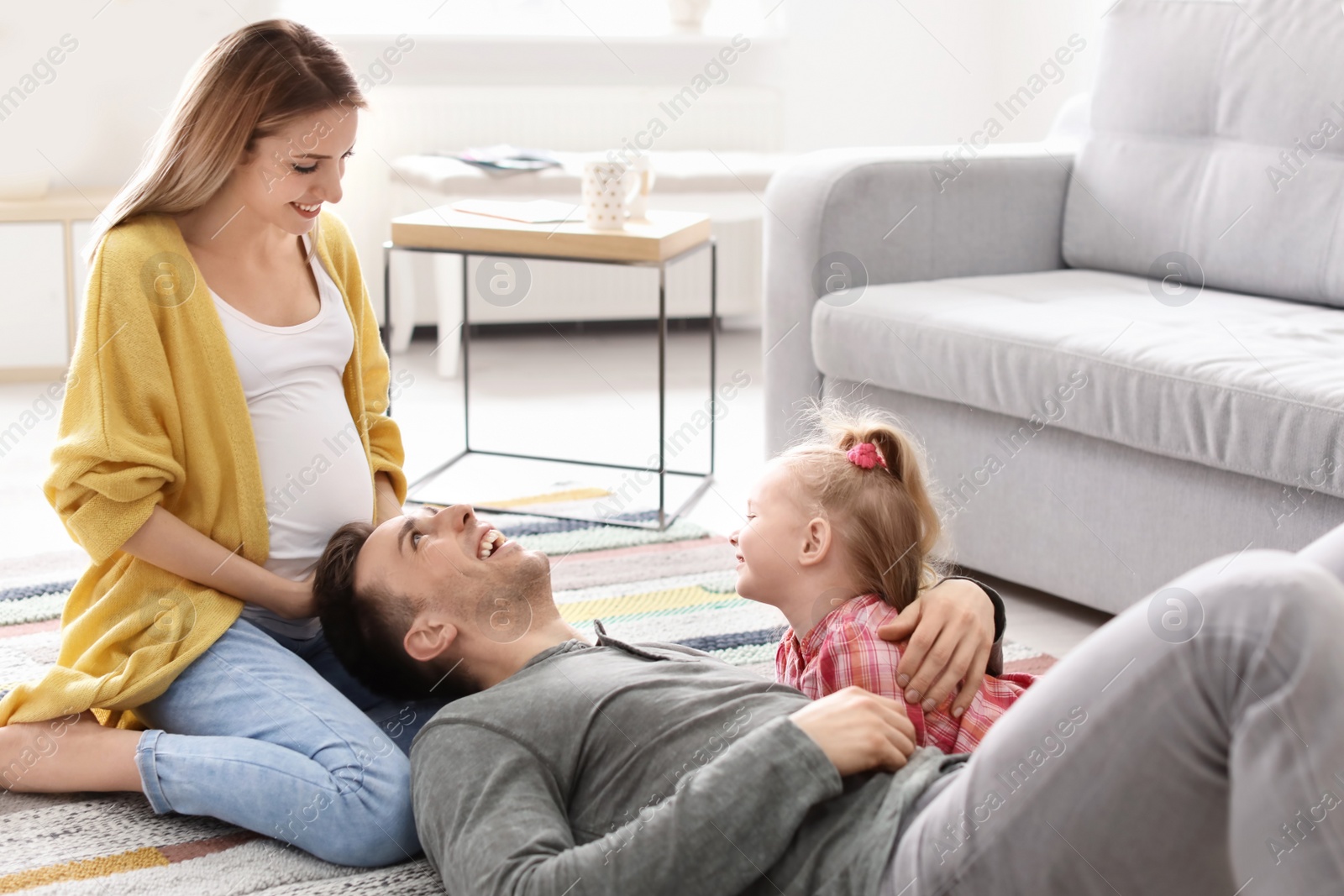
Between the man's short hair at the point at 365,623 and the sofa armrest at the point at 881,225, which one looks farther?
the sofa armrest at the point at 881,225

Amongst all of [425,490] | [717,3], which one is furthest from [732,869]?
[717,3]

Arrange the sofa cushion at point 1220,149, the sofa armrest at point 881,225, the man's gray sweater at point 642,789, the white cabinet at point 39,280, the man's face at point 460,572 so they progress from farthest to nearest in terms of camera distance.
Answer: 1. the white cabinet at point 39,280
2. the sofa armrest at point 881,225
3. the sofa cushion at point 1220,149
4. the man's face at point 460,572
5. the man's gray sweater at point 642,789

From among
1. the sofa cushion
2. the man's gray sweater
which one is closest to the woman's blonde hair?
the man's gray sweater

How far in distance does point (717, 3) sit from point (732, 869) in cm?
366

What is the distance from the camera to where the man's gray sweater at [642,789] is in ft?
3.15

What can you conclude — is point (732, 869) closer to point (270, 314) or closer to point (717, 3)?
point (270, 314)

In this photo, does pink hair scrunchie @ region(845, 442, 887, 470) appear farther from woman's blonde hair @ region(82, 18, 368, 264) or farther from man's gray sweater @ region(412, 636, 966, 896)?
woman's blonde hair @ region(82, 18, 368, 264)

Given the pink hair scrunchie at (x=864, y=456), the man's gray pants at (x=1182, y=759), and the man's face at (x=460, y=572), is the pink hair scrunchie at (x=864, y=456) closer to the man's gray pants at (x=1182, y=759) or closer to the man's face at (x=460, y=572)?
the man's face at (x=460, y=572)

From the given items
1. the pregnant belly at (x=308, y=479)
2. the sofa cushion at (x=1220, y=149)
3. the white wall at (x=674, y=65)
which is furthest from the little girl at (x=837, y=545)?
the white wall at (x=674, y=65)

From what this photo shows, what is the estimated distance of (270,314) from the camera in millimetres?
1517

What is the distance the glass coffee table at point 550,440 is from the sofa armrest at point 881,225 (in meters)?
0.18

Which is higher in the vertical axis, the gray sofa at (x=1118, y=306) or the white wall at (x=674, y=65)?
the white wall at (x=674, y=65)

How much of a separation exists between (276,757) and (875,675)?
57cm

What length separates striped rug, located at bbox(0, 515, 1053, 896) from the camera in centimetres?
128
